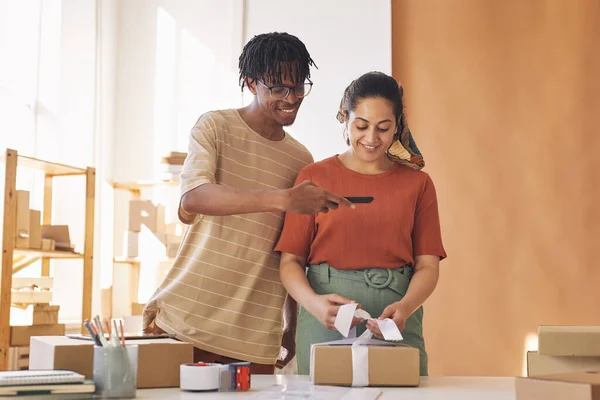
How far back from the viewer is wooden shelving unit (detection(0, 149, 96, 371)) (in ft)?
11.6

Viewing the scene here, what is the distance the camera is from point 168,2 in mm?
4953

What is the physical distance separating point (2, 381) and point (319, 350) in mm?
593

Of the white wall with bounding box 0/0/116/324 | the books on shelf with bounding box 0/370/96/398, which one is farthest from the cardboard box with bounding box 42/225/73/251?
the books on shelf with bounding box 0/370/96/398

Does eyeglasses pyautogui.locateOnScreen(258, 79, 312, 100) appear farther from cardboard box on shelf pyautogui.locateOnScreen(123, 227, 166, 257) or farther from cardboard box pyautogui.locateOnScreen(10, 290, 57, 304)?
cardboard box on shelf pyautogui.locateOnScreen(123, 227, 166, 257)

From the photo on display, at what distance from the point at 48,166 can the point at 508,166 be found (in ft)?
8.00

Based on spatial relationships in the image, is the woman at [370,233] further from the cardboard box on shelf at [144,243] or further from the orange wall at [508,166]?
the cardboard box on shelf at [144,243]

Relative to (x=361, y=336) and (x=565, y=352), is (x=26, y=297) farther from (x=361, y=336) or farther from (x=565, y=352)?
(x=565, y=352)

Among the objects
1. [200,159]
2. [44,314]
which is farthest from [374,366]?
[44,314]

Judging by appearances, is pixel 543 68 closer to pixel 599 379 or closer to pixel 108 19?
pixel 108 19

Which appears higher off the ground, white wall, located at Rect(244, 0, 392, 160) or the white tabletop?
white wall, located at Rect(244, 0, 392, 160)

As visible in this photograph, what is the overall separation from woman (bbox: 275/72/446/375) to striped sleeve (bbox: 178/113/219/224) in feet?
0.77

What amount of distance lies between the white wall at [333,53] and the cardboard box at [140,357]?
9.53 ft

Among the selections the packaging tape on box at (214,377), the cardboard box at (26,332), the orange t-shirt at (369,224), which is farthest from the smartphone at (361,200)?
the cardboard box at (26,332)

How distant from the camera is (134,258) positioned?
14.4 ft
